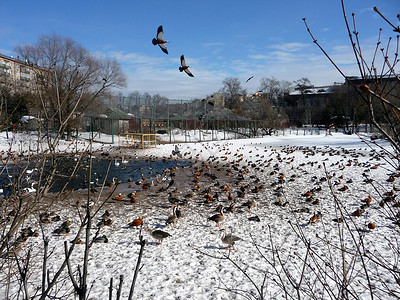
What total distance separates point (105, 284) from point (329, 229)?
16.7 ft

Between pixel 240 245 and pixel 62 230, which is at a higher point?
pixel 62 230

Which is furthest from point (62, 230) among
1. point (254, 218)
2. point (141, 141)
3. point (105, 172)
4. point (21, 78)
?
point (21, 78)

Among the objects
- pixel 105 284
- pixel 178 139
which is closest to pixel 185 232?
pixel 105 284

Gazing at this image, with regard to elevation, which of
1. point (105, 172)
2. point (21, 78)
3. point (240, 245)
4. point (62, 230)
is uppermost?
point (21, 78)

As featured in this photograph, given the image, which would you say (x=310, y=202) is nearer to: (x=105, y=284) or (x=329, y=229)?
(x=329, y=229)

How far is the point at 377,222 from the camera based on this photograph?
6.98 m

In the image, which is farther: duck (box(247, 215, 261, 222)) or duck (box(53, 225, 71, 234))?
duck (box(247, 215, 261, 222))

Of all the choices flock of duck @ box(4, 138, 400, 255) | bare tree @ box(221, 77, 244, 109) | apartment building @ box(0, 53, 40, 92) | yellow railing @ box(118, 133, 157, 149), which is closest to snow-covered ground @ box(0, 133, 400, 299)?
flock of duck @ box(4, 138, 400, 255)

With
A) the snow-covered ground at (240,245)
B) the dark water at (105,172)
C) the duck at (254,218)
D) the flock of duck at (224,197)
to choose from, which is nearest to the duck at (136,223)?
the flock of duck at (224,197)

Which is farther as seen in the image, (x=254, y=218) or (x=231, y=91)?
(x=231, y=91)

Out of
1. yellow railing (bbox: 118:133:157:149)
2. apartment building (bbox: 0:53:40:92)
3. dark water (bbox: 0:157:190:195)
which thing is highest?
apartment building (bbox: 0:53:40:92)

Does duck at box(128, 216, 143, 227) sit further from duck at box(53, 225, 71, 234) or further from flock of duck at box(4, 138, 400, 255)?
duck at box(53, 225, 71, 234)

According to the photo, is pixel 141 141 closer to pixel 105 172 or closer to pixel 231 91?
pixel 105 172

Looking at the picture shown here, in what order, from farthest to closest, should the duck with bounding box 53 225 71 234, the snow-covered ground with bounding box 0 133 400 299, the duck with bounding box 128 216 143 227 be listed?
the duck with bounding box 128 216 143 227 → the duck with bounding box 53 225 71 234 → the snow-covered ground with bounding box 0 133 400 299
